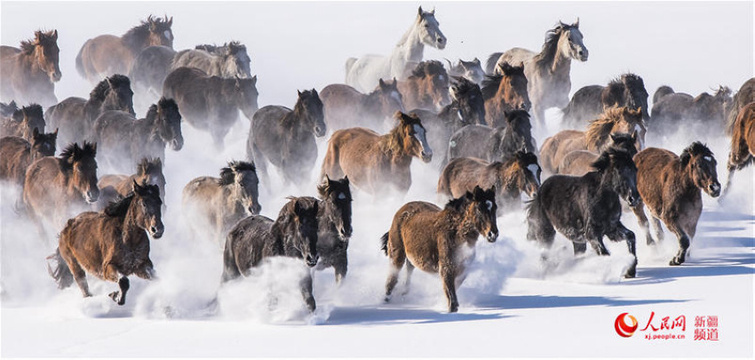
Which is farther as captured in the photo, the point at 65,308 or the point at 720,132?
the point at 720,132

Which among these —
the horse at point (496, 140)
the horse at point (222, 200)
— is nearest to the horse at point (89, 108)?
the horse at point (496, 140)

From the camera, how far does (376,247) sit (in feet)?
57.4

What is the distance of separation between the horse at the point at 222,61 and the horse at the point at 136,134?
20.3 ft

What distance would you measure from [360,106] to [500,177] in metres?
10.6

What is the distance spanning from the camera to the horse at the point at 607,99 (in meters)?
22.9

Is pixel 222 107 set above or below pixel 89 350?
above

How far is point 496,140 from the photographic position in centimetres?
1922

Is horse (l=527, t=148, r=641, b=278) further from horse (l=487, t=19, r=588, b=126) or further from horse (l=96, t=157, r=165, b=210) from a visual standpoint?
horse (l=487, t=19, r=588, b=126)

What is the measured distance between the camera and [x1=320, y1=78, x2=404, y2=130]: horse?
26.3 metres

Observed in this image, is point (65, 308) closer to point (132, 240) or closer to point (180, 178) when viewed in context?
point (132, 240)

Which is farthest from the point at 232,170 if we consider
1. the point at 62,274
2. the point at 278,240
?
the point at 278,240

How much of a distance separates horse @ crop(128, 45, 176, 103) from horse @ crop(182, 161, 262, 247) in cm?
1371

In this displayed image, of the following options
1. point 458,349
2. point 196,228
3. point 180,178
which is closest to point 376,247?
point 196,228

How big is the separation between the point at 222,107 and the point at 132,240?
12.0 m
